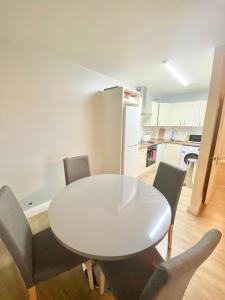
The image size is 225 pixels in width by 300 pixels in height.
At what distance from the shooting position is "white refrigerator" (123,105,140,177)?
288 centimetres

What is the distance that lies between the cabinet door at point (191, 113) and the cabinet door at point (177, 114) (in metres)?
0.09

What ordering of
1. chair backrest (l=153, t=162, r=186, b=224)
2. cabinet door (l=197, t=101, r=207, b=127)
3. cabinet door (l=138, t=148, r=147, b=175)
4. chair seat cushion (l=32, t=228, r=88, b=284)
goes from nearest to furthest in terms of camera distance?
1. chair seat cushion (l=32, t=228, r=88, b=284)
2. chair backrest (l=153, t=162, r=186, b=224)
3. cabinet door (l=138, t=148, r=147, b=175)
4. cabinet door (l=197, t=101, r=207, b=127)

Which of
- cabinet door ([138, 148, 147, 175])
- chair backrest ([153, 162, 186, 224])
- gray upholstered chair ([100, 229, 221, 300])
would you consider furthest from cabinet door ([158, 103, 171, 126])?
gray upholstered chair ([100, 229, 221, 300])

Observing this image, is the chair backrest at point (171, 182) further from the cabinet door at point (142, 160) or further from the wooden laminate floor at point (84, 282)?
the cabinet door at point (142, 160)

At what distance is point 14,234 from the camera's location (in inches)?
36.4

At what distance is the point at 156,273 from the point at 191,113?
14.7 ft

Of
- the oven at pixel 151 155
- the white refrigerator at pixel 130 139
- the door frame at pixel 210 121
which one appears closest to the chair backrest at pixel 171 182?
the door frame at pixel 210 121

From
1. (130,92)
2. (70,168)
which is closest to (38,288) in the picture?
(70,168)

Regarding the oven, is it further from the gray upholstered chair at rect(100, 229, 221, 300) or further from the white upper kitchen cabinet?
the gray upholstered chair at rect(100, 229, 221, 300)

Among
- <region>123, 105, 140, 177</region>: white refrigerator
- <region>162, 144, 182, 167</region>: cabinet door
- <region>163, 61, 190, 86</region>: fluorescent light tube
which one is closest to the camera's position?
<region>163, 61, 190, 86</region>: fluorescent light tube

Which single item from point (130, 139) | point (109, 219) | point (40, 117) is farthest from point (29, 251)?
point (130, 139)

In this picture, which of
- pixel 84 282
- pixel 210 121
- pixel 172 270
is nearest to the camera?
pixel 172 270

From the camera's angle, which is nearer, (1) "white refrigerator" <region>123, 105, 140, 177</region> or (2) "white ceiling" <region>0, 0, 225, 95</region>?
(2) "white ceiling" <region>0, 0, 225, 95</region>

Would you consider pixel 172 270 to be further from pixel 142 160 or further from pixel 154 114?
pixel 154 114
